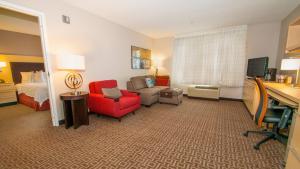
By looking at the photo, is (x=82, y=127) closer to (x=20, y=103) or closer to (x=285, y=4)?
(x=20, y=103)

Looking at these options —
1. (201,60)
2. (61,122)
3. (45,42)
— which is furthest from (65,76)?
(201,60)

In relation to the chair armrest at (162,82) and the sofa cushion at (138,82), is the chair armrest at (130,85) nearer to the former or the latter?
the sofa cushion at (138,82)

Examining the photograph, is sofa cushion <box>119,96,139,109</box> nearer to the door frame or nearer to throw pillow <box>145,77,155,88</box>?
the door frame

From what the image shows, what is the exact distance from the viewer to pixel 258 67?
131 inches

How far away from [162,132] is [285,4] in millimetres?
3866

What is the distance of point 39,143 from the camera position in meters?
1.96

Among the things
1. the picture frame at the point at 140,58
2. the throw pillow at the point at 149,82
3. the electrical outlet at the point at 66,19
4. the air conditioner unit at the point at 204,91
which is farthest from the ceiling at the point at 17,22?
the air conditioner unit at the point at 204,91

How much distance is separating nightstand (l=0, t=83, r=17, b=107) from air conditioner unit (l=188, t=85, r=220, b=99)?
625 centimetres

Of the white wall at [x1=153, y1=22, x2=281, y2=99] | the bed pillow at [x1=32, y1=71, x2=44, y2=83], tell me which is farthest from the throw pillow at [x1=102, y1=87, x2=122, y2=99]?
the white wall at [x1=153, y1=22, x2=281, y2=99]

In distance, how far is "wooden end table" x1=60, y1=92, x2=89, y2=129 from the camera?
92.9 inches

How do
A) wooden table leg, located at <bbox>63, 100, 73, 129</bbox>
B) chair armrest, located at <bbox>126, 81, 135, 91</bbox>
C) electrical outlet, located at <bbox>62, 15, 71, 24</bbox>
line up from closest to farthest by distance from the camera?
wooden table leg, located at <bbox>63, 100, 73, 129</bbox> → electrical outlet, located at <bbox>62, 15, 71, 24</bbox> → chair armrest, located at <bbox>126, 81, 135, 91</bbox>

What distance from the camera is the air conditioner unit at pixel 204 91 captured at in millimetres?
4503

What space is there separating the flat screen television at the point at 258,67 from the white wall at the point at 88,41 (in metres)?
3.89

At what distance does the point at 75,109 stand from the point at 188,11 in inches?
136
